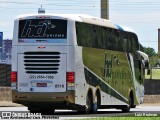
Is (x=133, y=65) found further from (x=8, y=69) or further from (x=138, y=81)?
(x=8, y=69)

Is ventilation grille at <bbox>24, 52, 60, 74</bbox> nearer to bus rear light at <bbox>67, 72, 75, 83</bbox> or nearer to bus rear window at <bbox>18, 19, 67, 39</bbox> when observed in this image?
bus rear light at <bbox>67, 72, 75, 83</bbox>

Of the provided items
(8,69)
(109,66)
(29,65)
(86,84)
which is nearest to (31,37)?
(29,65)

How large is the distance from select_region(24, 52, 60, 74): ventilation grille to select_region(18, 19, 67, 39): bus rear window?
28.1 inches

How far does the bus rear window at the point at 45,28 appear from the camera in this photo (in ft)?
96.8

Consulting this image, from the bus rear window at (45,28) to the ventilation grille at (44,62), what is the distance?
71 centimetres

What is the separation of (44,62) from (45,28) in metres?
1.38

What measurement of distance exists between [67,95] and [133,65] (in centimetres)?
894

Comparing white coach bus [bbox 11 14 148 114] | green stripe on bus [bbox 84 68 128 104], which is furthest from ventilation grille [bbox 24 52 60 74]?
green stripe on bus [bbox 84 68 128 104]

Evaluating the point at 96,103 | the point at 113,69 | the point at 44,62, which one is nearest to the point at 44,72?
the point at 44,62

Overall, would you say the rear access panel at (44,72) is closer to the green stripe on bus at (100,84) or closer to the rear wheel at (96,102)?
the green stripe on bus at (100,84)

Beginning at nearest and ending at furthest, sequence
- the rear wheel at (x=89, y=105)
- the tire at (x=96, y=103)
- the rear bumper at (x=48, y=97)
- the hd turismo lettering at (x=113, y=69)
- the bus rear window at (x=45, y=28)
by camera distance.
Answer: the rear bumper at (x=48, y=97), the bus rear window at (x=45, y=28), the rear wheel at (x=89, y=105), the tire at (x=96, y=103), the hd turismo lettering at (x=113, y=69)

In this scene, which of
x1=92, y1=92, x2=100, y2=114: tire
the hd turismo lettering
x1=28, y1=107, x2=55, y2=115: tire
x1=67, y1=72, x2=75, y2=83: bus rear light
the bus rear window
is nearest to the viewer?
x1=67, y1=72, x2=75, y2=83: bus rear light

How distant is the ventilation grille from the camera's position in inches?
1157

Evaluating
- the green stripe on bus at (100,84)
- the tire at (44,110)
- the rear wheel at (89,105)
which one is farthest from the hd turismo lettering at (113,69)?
the tire at (44,110)
